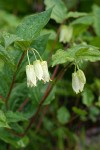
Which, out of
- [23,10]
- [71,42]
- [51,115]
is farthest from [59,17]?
[23,10]

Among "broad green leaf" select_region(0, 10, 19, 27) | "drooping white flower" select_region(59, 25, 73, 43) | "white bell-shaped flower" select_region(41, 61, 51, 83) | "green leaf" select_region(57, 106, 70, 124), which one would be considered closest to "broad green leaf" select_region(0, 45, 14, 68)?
"white bell-shaped flower" select_region(41, 61, 51, 83)

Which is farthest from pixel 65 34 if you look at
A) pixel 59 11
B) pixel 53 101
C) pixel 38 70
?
pixel 53 101

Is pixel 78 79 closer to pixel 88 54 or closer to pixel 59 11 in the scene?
pixel 88 54

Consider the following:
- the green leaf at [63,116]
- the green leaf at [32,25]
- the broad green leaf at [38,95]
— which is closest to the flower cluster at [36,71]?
the green leaf at [32,25]

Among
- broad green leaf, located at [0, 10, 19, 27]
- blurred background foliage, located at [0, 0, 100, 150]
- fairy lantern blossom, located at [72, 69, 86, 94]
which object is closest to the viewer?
fairy lantern blossom, located at [72, 69, 86, 94]

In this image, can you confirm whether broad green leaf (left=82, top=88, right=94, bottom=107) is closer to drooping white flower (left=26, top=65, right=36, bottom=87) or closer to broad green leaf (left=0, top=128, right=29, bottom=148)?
broad green leaf (left=0, top=128, right=29, bottom=148)

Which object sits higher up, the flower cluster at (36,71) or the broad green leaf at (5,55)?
the broad green leaf at (5,55)

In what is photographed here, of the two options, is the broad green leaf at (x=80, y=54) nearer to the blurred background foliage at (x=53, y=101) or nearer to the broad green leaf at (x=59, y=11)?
the blurred background foliage at (x=53, y=101)
